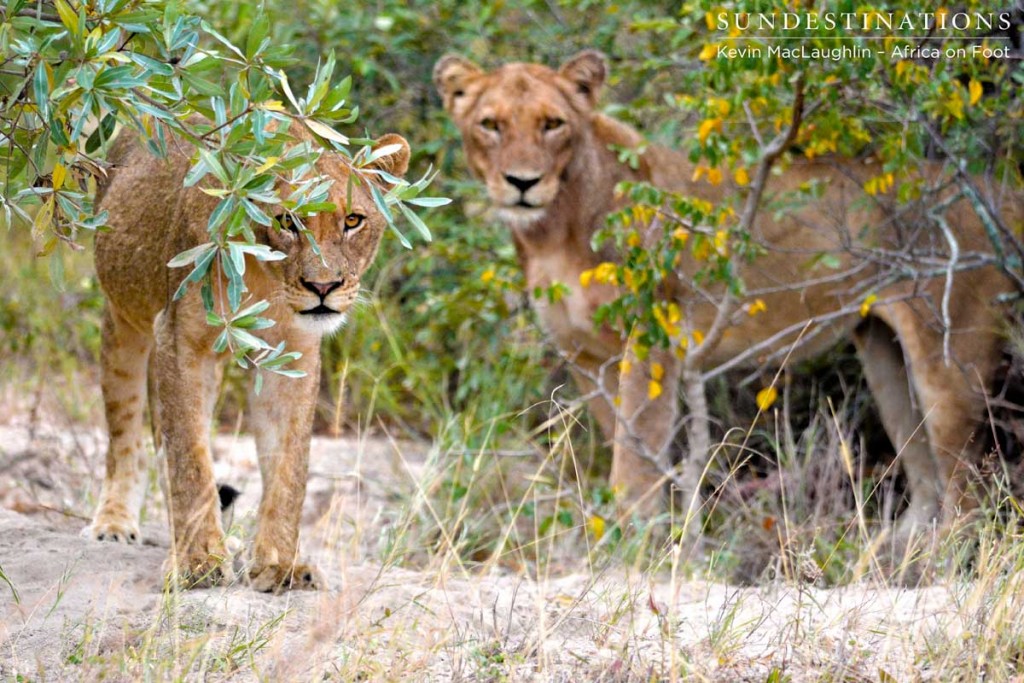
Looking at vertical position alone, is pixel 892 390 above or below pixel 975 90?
below

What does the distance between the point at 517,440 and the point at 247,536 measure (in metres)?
2.18

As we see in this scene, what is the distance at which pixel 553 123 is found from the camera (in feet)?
22.4

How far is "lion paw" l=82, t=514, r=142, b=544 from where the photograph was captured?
481 centimetres

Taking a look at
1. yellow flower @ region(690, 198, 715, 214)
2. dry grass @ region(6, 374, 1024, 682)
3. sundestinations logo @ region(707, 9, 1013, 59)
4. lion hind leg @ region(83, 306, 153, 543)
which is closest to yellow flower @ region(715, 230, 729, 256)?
yellow flower @ region(690, 198, 715, 214)

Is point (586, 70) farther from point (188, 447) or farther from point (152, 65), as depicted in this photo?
point (152, 65)

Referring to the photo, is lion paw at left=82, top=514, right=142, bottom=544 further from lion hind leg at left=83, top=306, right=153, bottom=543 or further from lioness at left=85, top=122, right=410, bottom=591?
lioness at left=85, top=122, right=410, bottom=591

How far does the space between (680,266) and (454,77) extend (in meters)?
1.59

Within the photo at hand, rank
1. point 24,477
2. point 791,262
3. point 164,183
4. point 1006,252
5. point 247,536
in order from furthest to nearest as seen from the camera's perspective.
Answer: point 791,262 < point 24,477 < point 1006,252 < point 247,536 < point 164,183

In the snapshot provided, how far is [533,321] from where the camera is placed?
7527mm

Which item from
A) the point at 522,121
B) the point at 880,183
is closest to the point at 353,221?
the point at 880,183

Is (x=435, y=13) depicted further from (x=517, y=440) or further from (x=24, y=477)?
(x=24, y=477)

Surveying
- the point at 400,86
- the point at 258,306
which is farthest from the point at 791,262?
the point at 258,306

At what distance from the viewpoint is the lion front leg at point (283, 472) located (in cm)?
Result: 416

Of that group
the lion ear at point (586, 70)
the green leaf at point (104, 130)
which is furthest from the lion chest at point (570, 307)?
the green leaf at point (104, 130)
